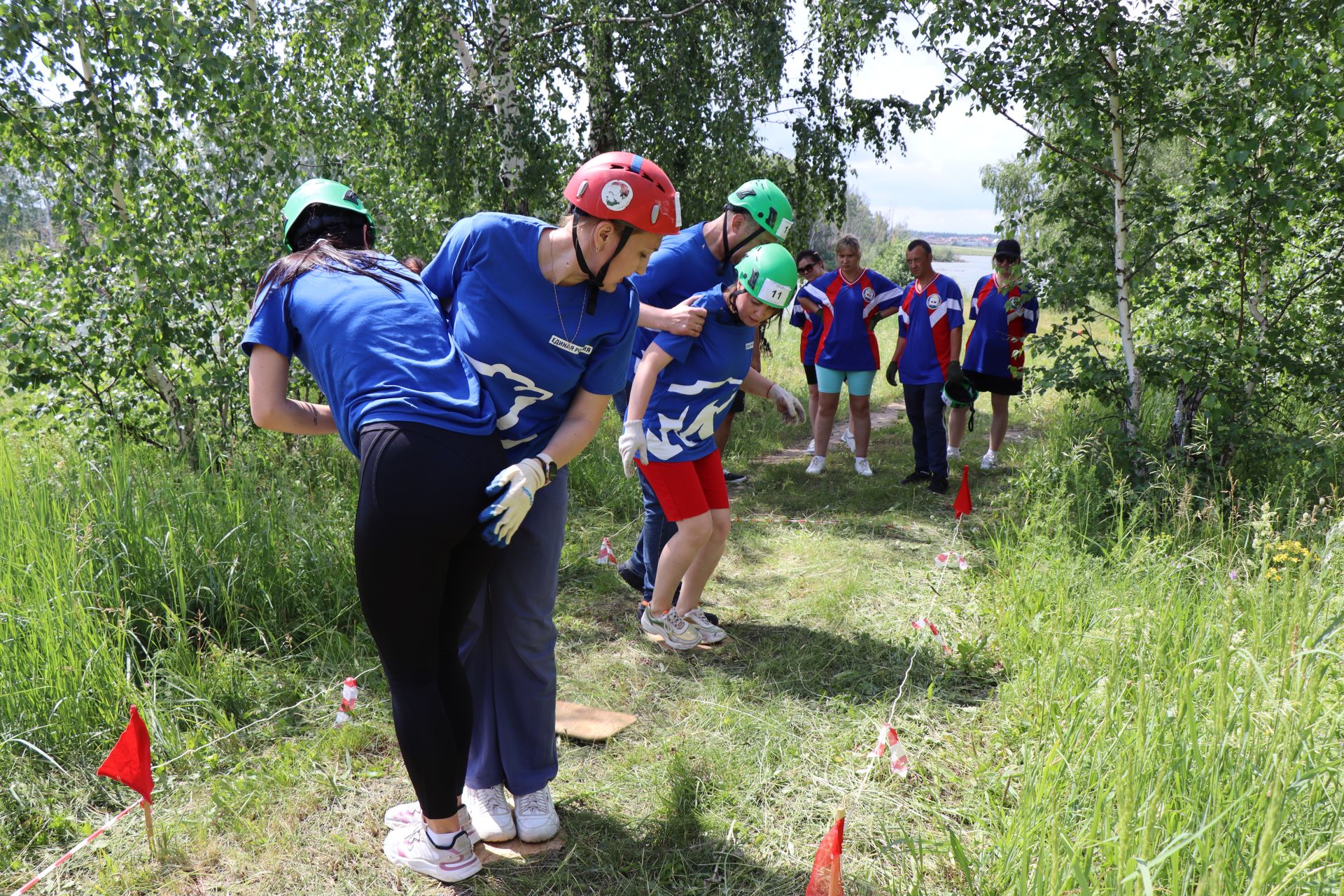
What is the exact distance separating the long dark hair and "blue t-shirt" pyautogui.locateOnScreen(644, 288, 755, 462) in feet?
4.98

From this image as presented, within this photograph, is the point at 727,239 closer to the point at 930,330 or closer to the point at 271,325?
the point at 271,325

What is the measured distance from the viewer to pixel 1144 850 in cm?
158

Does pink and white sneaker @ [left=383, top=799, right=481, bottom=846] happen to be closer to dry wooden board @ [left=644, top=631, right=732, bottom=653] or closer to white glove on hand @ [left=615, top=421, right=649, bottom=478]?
white glove on hand @ [left=615, top=421, right=649, bottom=478]

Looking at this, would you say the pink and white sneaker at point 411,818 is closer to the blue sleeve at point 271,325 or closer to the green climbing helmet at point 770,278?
the blue sleeve at point 271,325

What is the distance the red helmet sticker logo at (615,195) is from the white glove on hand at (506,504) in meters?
0.70

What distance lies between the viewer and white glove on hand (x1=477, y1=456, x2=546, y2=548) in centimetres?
211

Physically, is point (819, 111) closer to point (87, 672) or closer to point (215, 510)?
point (215, 510)

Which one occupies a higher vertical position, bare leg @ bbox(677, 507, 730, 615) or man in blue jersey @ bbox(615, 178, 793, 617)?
man in blue jersey @ bbox(615, 178, 793, 617)

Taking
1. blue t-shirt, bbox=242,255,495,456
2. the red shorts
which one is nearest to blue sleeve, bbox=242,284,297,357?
blue t-shirt, bbox=242,255,495,456

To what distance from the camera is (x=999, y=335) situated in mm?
7156

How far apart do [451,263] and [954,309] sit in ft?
18.1

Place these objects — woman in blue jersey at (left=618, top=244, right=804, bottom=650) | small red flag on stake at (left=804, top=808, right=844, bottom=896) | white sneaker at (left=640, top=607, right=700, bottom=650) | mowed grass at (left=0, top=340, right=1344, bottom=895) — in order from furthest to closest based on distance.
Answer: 1. white sneaker at (left=640, top=607, right=700, bottom=650)
2. woman in blue jersey at (left=618, top=244, right=804, bottom=650)
3. mowed grass at (left=0, top=340, right=1344, bottom=895)
4. small red flag on stake at (left=804, top=808, right=844, bottom=896)

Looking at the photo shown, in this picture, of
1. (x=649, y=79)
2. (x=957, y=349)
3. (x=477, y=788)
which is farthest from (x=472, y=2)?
(x=477, y=788)

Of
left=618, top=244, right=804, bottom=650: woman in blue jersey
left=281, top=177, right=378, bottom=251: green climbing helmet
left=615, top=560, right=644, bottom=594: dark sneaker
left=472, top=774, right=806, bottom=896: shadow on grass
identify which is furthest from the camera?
left=615, top=560, right=644, bottom=594: dark sneaker
